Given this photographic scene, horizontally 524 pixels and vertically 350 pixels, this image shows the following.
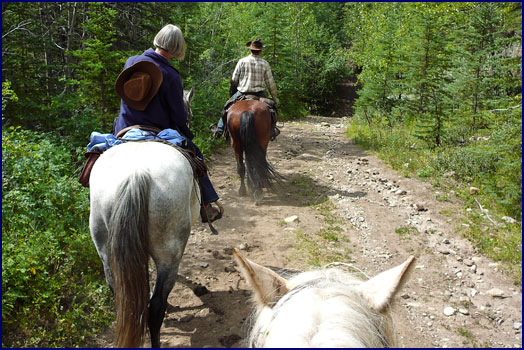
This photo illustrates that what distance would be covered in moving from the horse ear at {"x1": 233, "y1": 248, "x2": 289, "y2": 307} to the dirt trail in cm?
92

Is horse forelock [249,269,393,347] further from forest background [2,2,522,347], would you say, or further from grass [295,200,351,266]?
grass [295,200,351,266]

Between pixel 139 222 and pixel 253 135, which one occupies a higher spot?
pixel 139 222

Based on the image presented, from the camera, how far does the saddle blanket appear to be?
3144mm

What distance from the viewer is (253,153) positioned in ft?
21.5

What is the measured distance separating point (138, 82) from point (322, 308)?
2737 millimetres

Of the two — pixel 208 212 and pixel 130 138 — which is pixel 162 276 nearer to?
pixel 130 138

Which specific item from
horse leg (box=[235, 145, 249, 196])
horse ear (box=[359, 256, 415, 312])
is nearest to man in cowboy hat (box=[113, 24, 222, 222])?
horse ear (box=[359, 256, 415, 312])

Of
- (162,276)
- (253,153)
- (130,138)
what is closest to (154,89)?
(130,138)

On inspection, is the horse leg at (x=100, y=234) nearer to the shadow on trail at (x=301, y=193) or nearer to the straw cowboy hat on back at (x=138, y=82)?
the straw cowboy hat on back at (x=138, y=82)

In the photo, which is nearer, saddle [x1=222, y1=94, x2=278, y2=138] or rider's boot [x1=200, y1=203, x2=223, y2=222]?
rider's boot [x1=200, y1=203, x2=223, y2=222]

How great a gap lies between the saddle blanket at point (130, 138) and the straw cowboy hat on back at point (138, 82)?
0.32 m

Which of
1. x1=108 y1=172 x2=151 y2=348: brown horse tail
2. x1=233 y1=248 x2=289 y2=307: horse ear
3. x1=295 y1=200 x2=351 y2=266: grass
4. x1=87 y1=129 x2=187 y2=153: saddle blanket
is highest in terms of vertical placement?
x1=87 y1=129 x2=187 y2=153: saddle blanket

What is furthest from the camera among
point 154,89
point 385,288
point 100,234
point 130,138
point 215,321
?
point 215,321

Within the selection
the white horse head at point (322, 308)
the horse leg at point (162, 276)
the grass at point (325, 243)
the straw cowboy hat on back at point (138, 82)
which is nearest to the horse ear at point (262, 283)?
the white horse head at point (322, 308)
